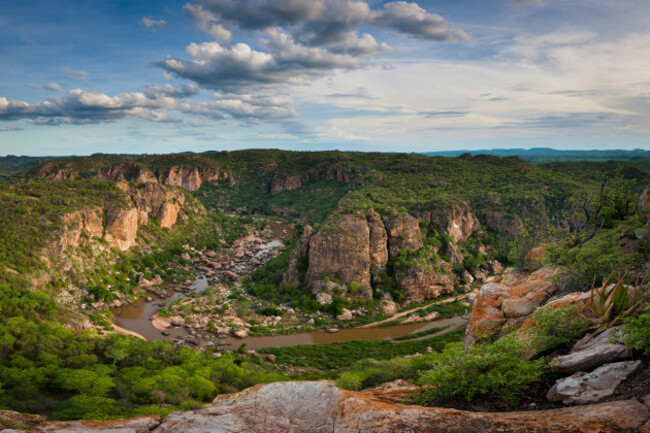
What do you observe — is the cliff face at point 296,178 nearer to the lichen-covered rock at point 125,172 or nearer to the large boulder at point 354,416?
the lichen-covered rock at point 125,172

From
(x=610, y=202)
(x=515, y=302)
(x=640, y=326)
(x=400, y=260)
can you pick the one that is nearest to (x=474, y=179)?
(x=400, y=260)

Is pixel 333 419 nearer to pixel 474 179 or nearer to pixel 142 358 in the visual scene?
pixel 142 358

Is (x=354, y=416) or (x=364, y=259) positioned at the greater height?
(x=354, y=416)

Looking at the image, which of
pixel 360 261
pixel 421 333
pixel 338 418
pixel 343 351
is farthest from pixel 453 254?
pixel 338 418

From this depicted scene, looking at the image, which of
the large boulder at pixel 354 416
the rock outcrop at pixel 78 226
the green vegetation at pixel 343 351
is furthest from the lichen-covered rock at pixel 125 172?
the large boulder at pixel 354 416

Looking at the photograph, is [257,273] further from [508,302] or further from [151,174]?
[151,174]

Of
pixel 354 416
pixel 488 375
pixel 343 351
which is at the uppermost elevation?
pixel 488 375

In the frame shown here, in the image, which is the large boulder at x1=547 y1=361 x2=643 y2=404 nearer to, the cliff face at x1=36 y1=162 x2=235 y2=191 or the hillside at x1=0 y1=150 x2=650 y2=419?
the hillside at x1=0 y1=150 x2=650 y2=419
